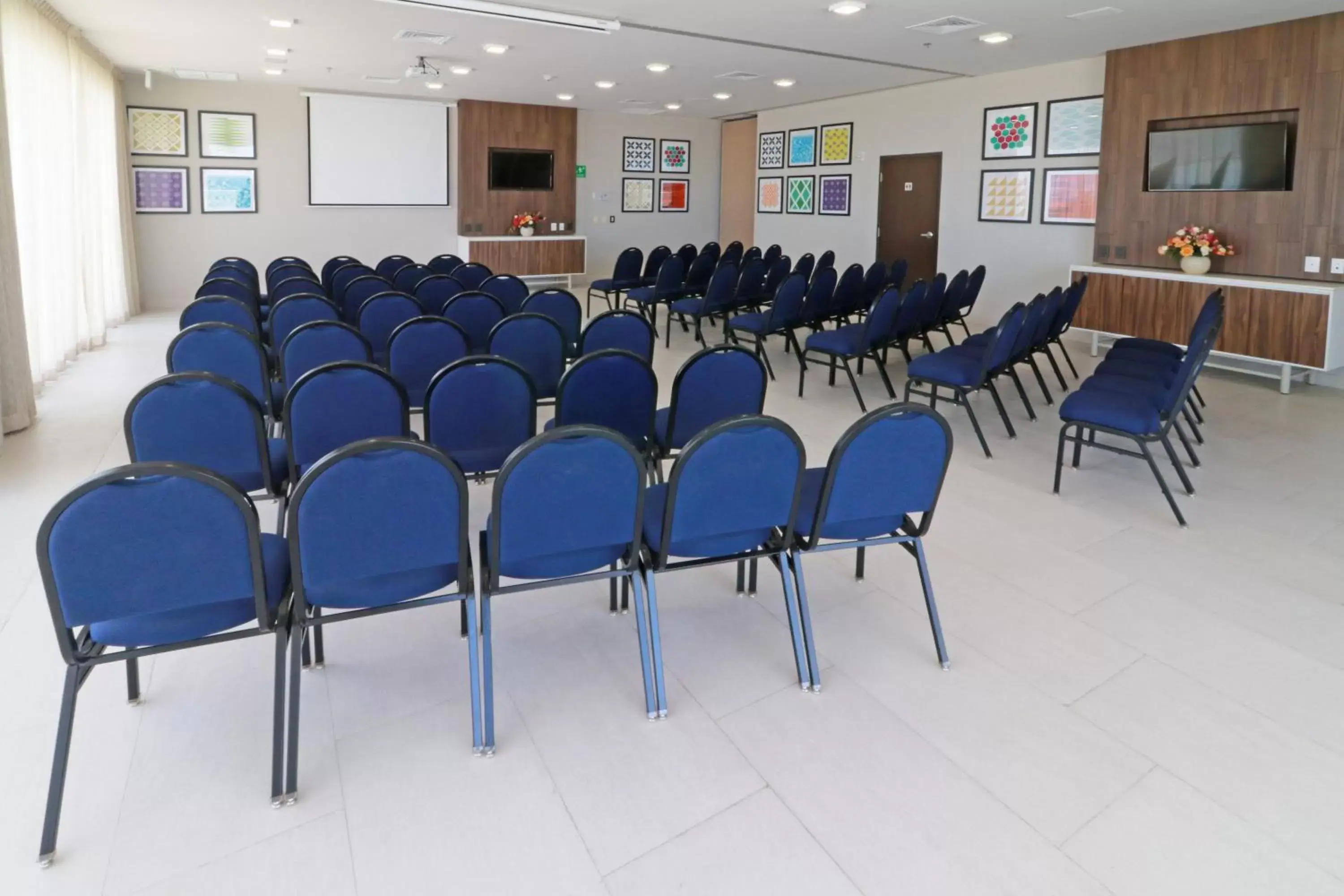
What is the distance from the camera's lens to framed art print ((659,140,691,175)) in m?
15.9

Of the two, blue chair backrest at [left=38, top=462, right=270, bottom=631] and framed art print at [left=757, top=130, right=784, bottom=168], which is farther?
framed art print at [left=757, top=130, right=784, bottom=168]

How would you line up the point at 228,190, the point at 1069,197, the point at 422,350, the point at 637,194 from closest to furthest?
the point at 422,350
the point at 1069,197
the point at 228,190
the point at 637,194

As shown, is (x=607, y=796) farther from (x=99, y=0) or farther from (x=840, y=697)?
(x=99, y=0)

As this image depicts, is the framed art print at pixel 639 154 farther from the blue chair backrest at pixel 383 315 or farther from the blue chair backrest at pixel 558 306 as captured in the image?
the blue chair backrest at pixel 383 315

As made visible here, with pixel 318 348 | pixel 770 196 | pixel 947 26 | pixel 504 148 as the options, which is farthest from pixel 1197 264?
pixel 504 148

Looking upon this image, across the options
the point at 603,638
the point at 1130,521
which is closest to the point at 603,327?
the point at 603,638

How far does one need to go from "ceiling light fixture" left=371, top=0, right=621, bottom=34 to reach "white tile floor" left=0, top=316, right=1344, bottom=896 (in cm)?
516

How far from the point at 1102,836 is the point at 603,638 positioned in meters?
1.66

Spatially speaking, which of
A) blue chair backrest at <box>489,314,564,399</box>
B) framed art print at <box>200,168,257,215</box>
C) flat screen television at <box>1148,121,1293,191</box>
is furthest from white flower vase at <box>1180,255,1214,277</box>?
framed art print at <box>200,168,257,215</box>

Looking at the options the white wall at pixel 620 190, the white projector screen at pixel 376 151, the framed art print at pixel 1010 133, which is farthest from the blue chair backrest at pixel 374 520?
the white wall at pixel 620 190

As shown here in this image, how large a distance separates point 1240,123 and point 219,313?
837 centimetres

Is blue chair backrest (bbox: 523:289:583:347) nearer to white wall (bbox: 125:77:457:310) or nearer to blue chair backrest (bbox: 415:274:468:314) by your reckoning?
blue chair backrest (bbox: 415:274:468:314)

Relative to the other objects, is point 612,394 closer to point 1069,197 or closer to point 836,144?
point 1069,197

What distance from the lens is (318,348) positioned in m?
4.54
